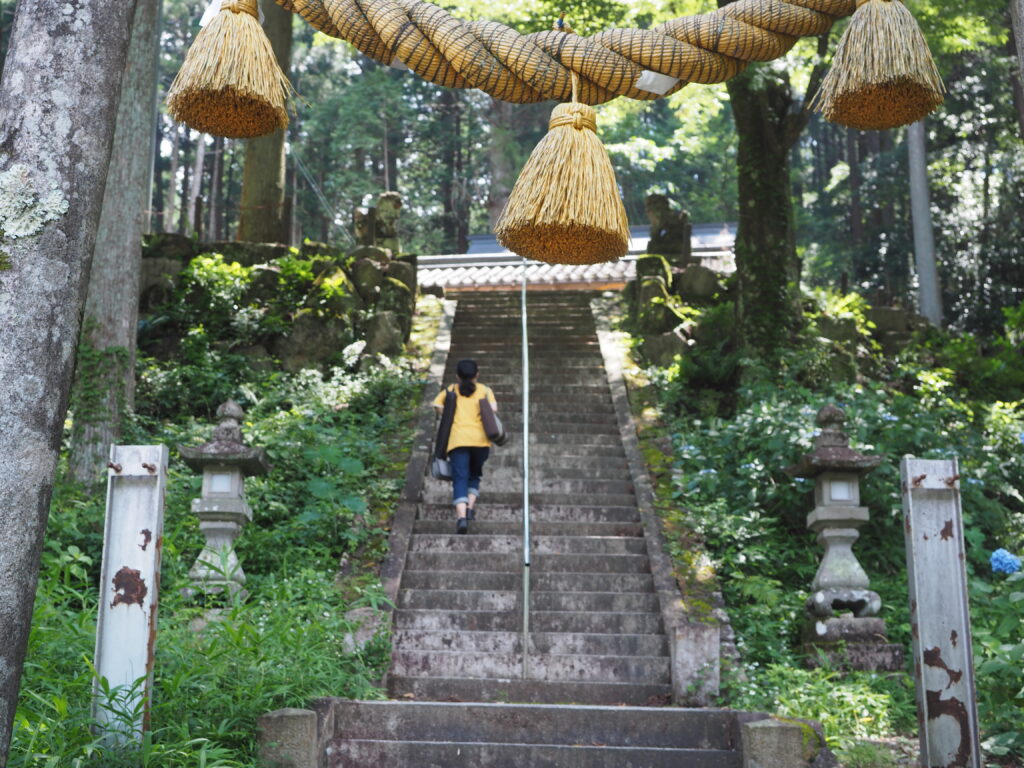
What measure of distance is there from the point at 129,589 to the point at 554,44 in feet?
8.02

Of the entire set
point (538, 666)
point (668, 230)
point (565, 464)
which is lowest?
point (538, 666)

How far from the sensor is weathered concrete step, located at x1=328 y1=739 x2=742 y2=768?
14.6 feet

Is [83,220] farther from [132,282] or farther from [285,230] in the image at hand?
[285,230]

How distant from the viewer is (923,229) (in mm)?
17594

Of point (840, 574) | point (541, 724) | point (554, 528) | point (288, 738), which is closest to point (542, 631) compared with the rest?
point (554, 528)

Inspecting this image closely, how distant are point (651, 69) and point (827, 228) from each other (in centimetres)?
2280

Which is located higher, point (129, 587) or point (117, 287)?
point (117, 287)

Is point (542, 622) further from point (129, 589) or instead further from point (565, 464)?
point (129, 589)

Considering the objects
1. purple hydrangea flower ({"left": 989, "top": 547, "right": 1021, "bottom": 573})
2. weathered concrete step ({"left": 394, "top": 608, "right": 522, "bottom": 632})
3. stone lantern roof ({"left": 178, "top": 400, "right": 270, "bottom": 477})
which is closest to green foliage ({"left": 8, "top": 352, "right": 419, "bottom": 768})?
weathered concrete step ({"left": 394, "top": 608, "right": 522, "bottom": 632})

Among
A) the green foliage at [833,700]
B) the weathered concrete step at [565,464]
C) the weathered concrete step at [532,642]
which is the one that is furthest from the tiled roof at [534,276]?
the green foliage at [833,700]

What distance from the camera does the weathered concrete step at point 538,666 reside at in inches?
235

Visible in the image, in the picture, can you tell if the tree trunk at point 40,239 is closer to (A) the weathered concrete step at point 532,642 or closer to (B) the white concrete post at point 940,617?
(B) the white concrete post at point 940,617

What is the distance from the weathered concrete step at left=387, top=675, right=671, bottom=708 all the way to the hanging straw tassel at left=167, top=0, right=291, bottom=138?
3.75 m

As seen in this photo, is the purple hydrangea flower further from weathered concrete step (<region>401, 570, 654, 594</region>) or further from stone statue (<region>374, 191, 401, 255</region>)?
stone statue (<region>374, 191, 401, 255</region>)
